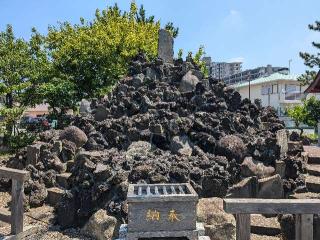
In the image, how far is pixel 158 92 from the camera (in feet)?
43.9

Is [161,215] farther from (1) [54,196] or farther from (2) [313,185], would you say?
(2) [313,185]

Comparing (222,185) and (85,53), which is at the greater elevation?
(85,53)

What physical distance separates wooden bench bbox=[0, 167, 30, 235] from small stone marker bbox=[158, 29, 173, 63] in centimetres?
919

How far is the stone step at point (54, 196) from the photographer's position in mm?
10094

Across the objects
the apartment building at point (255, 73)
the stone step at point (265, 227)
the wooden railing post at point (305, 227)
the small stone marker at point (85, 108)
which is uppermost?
the apartment building at point (255, 73)

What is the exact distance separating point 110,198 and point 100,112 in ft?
16.9

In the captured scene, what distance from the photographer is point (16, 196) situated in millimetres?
7777

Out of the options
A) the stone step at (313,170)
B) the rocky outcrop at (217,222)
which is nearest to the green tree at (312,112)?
the stone step at (313,170)

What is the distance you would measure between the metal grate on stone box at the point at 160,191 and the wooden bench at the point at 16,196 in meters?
2.90

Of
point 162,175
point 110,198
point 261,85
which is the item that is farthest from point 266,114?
point 261,85

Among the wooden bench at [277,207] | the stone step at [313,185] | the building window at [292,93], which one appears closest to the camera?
the wooden bench at [277,207]

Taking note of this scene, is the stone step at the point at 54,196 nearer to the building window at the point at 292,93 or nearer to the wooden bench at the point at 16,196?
the wooden bench at the point at 16,196

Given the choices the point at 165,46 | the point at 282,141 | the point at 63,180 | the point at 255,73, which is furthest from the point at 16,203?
the point at 255,73

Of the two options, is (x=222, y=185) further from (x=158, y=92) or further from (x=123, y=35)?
(x=123, y=35)
